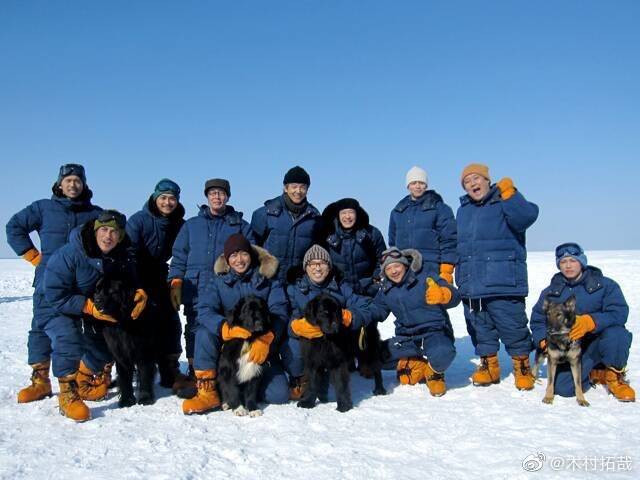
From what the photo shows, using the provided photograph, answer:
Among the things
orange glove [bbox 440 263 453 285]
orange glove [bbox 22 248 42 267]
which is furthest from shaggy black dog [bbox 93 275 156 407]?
orange glove [bbox 440 263 453 285]

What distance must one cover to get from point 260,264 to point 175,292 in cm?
A: 87

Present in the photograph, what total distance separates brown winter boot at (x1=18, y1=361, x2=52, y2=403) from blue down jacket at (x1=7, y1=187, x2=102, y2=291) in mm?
680

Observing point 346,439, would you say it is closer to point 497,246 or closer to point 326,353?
point 326,353

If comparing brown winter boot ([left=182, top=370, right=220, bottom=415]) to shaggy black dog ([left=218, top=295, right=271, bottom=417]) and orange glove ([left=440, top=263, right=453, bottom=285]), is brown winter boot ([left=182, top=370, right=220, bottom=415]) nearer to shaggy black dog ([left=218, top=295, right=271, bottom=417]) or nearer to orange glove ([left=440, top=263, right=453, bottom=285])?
shaggy black dog ([left=218, top=295, right=271, bottom=417])

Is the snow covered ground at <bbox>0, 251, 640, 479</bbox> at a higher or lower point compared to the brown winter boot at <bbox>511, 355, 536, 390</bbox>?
lower

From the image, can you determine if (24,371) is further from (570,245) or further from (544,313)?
(570,245)

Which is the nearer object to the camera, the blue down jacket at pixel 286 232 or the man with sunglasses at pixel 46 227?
the man with sunglasses at pixel 46 227

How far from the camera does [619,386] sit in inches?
155

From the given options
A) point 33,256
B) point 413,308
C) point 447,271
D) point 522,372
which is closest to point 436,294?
point 413,308

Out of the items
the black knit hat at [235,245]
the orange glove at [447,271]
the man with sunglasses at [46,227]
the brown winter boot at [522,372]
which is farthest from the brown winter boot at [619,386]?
the man with sunglasses at [46,227]

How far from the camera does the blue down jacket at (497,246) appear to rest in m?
4.39

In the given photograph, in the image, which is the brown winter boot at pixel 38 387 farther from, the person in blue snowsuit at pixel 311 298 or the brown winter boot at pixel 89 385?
the person in blue snowsuit at pixel 311 298

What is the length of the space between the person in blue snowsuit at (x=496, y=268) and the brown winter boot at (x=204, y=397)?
2326 mm

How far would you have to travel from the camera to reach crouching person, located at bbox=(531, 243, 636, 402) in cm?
397
